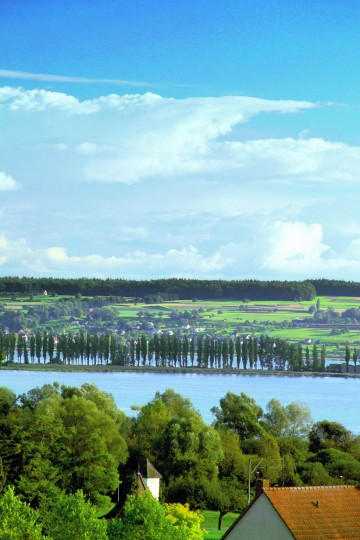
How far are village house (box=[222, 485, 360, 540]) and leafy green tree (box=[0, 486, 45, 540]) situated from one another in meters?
5.54

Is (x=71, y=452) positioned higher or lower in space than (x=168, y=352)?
higher

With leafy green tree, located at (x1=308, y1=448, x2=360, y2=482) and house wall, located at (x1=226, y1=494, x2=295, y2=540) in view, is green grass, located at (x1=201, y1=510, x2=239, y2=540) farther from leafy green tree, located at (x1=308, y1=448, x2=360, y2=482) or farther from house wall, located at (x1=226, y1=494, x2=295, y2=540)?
house wall, located at (x1=226, y1=494, x2=295, y2=540)

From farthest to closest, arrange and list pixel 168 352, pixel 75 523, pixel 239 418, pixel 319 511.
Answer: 1. pixel 168 352
2. pixel 239 418
3. pixel 75 523
4. pixel 319 511

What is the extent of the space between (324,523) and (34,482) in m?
15.9

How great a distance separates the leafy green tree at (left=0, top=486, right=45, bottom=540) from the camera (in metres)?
28.4

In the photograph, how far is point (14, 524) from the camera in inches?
1147

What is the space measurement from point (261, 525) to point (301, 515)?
1.09 metres

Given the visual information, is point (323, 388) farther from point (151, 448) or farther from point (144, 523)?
point (144, 523)

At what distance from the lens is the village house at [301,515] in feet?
81.0

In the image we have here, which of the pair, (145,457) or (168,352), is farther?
(168,352)

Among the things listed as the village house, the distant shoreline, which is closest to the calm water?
the distant shoreline

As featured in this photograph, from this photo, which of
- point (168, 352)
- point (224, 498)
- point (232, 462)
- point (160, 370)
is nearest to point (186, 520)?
point (224, 498)

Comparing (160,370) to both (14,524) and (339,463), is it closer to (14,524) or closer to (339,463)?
(339,463)

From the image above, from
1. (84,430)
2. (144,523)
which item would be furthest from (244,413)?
(144,523)
